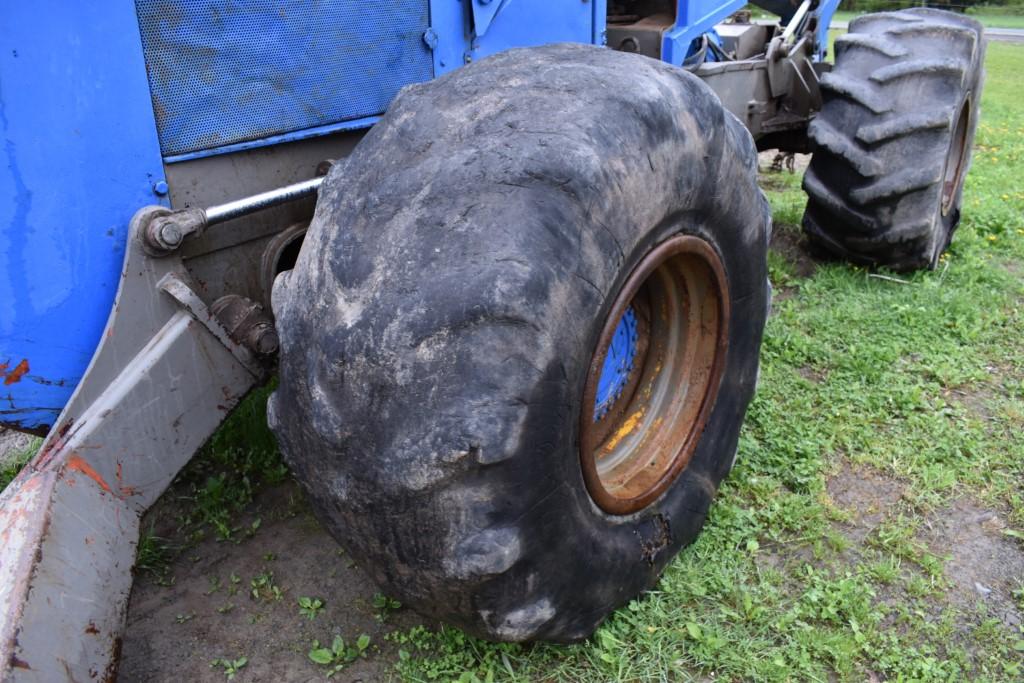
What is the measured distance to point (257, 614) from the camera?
242 cm

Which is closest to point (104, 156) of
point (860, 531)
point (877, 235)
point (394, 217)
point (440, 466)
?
point (394, 217)

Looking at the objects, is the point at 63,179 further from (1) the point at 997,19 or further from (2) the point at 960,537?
(1) the point at 997,19

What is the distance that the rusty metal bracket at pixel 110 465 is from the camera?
1621 millimetres

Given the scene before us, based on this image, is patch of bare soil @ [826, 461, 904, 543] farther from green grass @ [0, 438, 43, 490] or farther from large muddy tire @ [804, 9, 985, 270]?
green grass @ [0, 438, 43, 490]

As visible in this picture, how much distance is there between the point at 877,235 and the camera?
393cm

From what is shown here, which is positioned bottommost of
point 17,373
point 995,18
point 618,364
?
point 995,18

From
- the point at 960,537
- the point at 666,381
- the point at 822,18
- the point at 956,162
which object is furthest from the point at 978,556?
the point at 822,18

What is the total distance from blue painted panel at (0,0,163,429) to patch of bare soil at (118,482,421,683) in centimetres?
75

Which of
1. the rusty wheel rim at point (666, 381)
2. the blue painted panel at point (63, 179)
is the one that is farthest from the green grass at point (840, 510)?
the blue painted panel at point (63, 179)

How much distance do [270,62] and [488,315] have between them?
2.91 feet

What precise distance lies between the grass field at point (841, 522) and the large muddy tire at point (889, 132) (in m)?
0.35

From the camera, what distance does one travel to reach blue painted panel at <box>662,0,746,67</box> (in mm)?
A: 3480

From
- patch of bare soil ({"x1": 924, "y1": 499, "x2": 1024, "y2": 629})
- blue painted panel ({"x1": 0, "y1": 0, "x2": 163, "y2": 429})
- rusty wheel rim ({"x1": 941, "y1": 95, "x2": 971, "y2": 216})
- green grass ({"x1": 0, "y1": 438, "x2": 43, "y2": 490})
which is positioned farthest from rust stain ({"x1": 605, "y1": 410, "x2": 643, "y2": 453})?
rusty wheel rim ({"x1": 941, "y1": 95, "x2": 971, "y2": 216})

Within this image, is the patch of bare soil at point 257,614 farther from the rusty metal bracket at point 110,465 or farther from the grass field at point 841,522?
the rusty metal bracket at point 110,465
